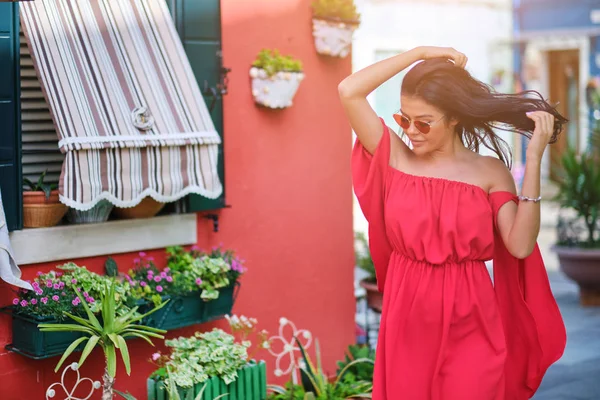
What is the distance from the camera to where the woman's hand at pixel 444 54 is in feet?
11.5

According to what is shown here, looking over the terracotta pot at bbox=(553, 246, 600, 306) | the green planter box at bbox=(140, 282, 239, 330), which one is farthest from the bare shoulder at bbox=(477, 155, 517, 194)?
the terracotta pot at bbox=(553, 246, 600, 306)

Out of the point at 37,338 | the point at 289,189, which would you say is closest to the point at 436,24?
the point at 289,189

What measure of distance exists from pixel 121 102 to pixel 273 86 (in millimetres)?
1191

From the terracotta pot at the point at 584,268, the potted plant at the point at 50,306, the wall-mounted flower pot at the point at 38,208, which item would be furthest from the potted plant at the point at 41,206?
the terracotta pot at the point at 584,268

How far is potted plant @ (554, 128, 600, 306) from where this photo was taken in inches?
373

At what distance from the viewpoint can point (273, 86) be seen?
544cm

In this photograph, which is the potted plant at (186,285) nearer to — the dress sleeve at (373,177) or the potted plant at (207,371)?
the potted plant at (207,371)

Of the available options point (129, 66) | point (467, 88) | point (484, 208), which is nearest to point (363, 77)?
point (467, 88)

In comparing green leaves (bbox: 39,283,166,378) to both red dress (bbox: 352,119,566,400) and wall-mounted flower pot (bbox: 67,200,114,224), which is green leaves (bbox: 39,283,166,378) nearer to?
wall-mounted flower pot (bbox: 67,200,114,224)

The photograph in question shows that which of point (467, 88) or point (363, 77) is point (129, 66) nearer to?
point (363, 77)

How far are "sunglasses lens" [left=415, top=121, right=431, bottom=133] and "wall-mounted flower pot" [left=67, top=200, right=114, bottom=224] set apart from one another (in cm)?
177

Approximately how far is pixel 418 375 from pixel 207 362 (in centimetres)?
127

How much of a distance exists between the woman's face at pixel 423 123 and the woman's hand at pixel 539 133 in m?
0.33

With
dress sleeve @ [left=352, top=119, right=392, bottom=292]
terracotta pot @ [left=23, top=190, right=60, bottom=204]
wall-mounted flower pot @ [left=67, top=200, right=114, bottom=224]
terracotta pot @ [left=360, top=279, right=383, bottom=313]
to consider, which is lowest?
terracotta pot @ [left=360, top=279, right=383, bottom=313]
